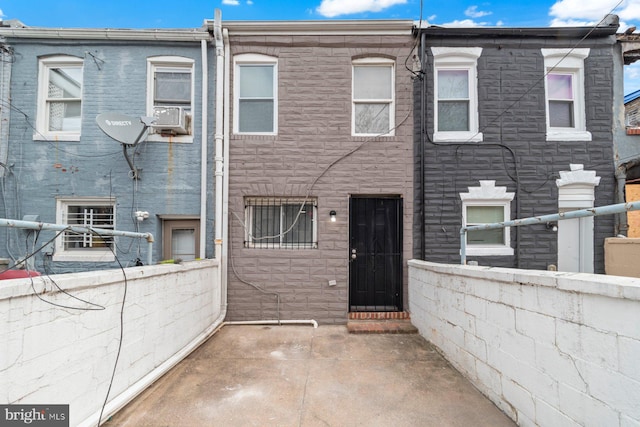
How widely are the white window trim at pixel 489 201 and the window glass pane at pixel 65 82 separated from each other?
24.3 feet

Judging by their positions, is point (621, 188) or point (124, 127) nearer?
point (124, 127)

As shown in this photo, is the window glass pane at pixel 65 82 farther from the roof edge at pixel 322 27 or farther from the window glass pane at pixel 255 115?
the window glass pane at pixel 255 115

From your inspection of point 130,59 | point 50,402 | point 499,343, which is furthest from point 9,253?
point 499,343

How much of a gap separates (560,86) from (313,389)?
675 centimetres

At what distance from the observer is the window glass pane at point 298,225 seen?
213 inches

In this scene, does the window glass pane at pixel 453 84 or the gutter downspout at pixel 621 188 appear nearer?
the gutter downspout at pixel 621 188

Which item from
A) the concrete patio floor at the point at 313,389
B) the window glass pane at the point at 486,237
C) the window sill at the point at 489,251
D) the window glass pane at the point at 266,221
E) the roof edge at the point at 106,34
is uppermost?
the roof edge at the point at 106,34

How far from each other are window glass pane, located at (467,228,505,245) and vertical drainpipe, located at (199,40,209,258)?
4797 millimetres

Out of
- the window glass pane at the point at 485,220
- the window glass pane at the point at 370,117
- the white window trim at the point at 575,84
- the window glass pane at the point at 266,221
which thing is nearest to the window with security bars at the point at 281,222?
the window glass pane at the point at 266,221

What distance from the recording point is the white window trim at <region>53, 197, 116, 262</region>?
511cm

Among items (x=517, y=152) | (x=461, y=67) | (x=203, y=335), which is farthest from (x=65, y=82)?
(x=517, y=152)

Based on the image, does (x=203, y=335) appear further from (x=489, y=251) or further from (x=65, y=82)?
(x=65, y=82)

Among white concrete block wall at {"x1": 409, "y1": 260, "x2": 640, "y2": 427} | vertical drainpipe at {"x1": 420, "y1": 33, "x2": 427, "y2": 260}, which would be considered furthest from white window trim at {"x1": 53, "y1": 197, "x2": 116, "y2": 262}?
white concrete block wall at {"x1": 409, "y1": 260, "x2": 640, "y2": 427}

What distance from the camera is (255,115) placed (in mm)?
5473
